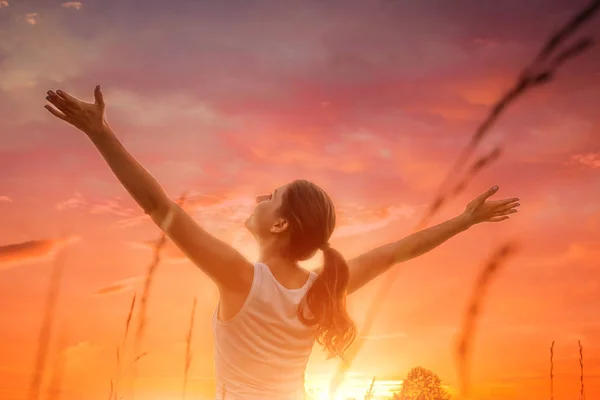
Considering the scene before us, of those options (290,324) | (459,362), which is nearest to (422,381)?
(459,362)

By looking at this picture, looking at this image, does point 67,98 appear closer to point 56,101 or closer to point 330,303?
point 56,101

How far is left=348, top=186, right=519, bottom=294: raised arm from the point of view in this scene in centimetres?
393

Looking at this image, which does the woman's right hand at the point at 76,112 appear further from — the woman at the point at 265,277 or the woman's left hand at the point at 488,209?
the woman's left hand at the point at 488,209

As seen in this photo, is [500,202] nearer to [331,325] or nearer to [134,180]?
[331,325]

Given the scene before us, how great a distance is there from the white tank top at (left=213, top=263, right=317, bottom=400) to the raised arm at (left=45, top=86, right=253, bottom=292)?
0.69ft

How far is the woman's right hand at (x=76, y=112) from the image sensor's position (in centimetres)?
289

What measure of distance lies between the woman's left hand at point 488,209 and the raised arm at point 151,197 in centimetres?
247

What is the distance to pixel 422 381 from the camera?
28.4 m

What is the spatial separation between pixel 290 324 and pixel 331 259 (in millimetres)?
436

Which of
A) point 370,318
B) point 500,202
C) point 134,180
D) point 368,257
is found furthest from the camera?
point 500,202

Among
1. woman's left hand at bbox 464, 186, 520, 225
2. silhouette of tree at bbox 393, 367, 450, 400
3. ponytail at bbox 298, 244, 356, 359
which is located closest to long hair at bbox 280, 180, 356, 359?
ponytail at bbox 298, 244, 356, 359

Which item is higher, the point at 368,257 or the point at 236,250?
the point at 368,257

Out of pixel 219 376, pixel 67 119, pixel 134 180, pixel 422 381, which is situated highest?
pixel 422 381

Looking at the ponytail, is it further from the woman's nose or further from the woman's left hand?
the woman's left hand
